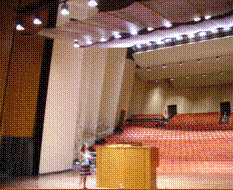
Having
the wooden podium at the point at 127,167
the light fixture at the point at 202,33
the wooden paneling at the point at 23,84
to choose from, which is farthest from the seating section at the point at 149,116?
the wooden podium at the point at 127,167

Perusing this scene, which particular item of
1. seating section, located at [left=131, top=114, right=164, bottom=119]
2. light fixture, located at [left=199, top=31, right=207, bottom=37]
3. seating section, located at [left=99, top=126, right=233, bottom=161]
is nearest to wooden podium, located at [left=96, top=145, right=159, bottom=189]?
seating section, located at [left=99, top=126, right=233, bottom=161]

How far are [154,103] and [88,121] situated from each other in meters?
9.95

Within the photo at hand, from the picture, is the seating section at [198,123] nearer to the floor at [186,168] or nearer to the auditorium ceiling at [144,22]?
the floor at [186,168]

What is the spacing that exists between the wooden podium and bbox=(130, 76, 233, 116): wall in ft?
43.2

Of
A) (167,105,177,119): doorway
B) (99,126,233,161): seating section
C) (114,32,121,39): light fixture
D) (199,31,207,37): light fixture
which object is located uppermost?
(199,31,207,37): light fixture

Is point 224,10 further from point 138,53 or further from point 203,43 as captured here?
point 138,53

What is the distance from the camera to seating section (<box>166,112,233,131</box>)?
1341cm

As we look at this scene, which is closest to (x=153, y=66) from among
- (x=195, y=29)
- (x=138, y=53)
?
(x=138, y=53)

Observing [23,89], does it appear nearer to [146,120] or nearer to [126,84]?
[126,84]

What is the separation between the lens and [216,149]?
9039 millimetres

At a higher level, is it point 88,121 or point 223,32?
point 223,32

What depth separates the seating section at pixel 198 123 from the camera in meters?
13.4

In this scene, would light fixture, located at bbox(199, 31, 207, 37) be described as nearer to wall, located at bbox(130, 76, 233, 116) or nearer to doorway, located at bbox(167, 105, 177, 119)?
wall, located at bbox(130, 76, 233, 116)

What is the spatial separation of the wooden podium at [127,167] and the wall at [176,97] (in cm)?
1317
